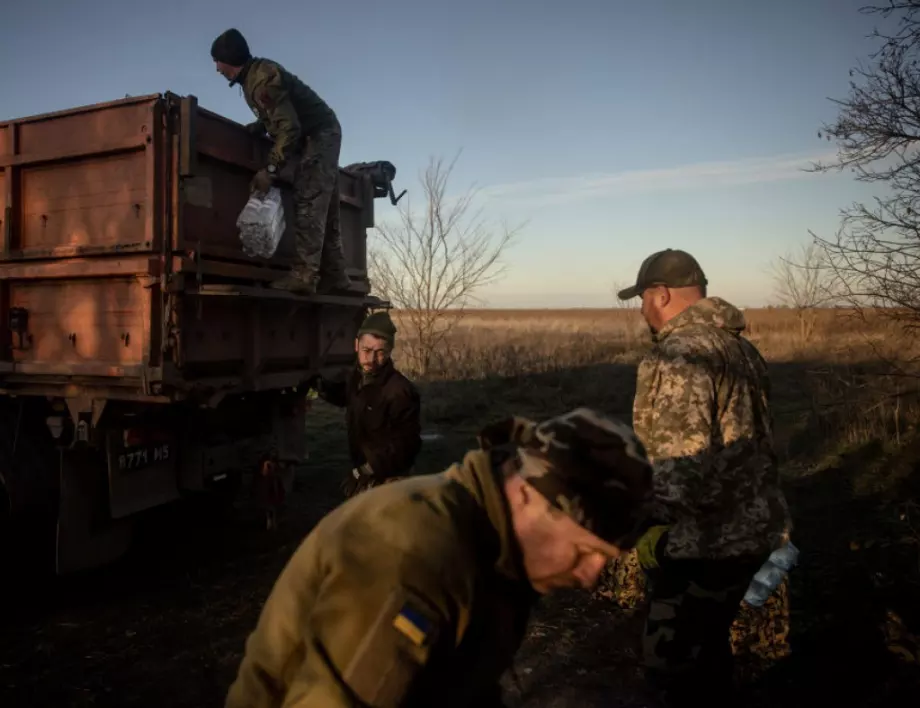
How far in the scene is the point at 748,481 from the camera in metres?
2.71

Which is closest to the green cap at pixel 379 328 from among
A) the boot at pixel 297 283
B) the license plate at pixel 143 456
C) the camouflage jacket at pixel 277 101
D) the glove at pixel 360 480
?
the glove at pixel 360 480

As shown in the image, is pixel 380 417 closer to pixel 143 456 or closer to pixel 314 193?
pixel 143 456

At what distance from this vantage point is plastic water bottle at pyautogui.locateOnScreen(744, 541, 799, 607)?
3.58m

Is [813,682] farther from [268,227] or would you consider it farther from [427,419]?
[427,419]

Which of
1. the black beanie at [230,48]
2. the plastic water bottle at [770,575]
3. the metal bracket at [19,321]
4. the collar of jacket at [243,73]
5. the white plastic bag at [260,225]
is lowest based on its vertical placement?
the plastic water bottle at [770,575]

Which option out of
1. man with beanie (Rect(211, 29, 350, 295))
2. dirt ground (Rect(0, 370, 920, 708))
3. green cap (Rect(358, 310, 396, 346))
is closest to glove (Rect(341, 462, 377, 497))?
green cap (Rect(358, 310, 396, 346))

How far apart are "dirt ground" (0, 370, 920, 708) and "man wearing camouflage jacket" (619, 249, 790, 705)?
0.87 m

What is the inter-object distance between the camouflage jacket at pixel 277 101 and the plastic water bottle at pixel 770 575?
12.2 ft

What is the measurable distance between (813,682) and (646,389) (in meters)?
2.01

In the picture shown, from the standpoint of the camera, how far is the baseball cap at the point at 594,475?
1.17 metres

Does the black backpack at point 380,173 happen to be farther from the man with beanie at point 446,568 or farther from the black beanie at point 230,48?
the man with beanie at point 446,568

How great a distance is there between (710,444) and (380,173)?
172 inches

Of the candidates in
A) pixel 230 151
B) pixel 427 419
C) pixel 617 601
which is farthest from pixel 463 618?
pixel 427 419

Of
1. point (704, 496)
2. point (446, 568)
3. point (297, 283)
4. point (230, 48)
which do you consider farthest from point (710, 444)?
point (230, 48)
